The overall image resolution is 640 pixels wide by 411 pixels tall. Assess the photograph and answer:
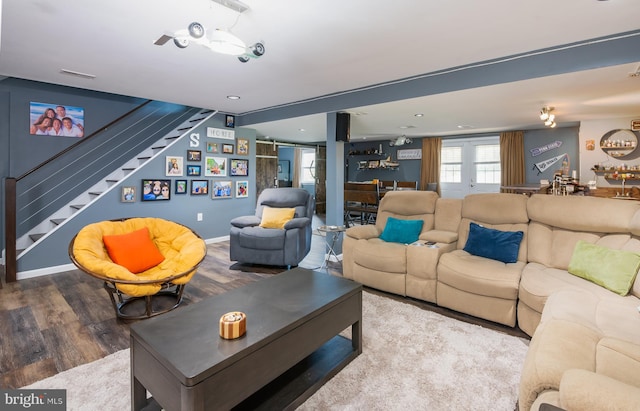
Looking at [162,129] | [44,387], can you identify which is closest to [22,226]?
[162,129]

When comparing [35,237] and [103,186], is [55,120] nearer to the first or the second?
[103,186]

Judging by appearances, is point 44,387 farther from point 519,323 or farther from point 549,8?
point 549,8

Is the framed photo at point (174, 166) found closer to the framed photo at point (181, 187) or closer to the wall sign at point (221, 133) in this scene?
the framed photo at point (181, 187)

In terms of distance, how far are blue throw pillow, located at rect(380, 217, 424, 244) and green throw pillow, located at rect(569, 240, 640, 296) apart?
1363mm

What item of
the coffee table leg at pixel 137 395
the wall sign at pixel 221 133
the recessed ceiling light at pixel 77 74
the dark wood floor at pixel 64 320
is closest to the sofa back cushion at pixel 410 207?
the dark wood floor at pixel 64 320

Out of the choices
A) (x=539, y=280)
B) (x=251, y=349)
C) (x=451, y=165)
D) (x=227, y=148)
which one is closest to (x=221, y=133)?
(x=227, y=148)

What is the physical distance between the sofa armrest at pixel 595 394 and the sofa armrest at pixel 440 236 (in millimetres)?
2244

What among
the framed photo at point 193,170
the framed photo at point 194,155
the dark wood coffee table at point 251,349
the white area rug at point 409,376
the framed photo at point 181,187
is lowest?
the white area rug at point 409,376

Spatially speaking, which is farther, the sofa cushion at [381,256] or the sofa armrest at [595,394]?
the sofa cushion at [381,256]

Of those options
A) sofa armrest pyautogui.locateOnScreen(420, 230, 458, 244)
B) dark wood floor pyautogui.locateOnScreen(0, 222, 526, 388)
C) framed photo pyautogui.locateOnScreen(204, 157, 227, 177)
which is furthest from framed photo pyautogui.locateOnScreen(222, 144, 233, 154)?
sofa armrest pyautogui.locateOnScreen(420, 230, 458, 244)

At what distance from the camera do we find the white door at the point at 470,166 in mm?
7629

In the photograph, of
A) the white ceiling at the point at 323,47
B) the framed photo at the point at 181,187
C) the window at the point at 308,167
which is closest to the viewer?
the white ceiling at the point at 323,47

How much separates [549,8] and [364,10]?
1.30 metres

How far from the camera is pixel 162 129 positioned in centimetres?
565
